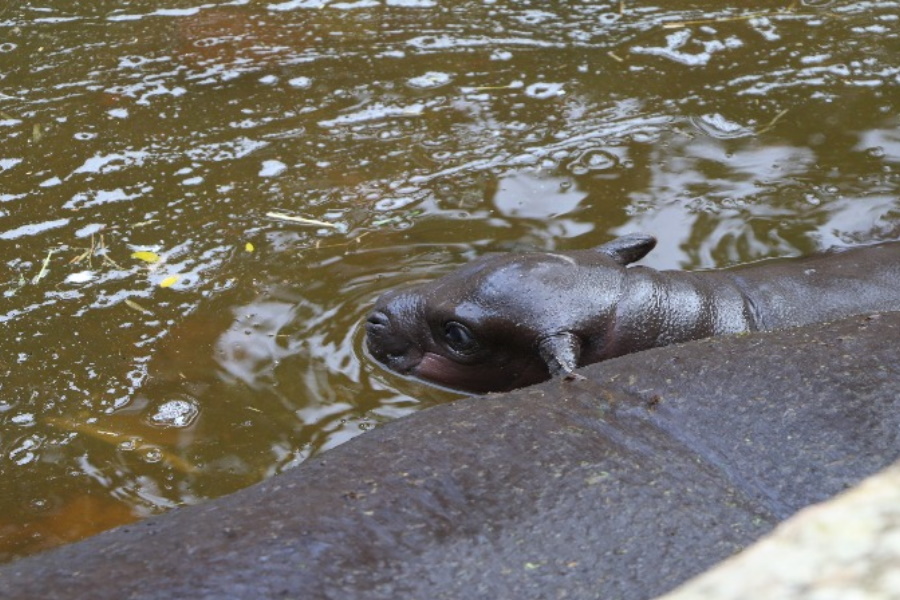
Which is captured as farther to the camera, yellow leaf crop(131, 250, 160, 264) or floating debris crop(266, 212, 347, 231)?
floating debris crop(266, 212, 347, 231)

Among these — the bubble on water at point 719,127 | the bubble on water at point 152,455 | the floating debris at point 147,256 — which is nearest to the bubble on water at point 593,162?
the bubble on water at point 719,127

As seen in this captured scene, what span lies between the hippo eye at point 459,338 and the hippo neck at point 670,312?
1.95 ft

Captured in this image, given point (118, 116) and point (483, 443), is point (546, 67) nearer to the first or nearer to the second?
point (118, 116)

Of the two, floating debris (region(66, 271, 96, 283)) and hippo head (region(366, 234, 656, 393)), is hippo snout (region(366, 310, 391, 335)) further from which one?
floating debris (region(66, 271, 96, 283))

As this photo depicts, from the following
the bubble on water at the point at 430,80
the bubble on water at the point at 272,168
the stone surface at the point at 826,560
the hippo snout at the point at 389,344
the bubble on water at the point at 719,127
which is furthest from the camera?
the bubble on water at the point at 430,80

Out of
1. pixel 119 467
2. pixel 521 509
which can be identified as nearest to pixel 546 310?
pixel 119 467

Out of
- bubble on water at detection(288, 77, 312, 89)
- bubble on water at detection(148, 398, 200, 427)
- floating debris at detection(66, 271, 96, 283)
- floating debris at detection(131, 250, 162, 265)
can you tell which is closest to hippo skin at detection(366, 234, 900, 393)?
bubble on water at detection(148, 398, 200, 427)

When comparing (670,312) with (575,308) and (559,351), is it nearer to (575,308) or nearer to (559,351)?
(575,308)

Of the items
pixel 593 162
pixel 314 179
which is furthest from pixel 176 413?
pixel 593 162

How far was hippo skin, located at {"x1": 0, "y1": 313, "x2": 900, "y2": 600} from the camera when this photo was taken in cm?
257

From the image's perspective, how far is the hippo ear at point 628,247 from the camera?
215 inches

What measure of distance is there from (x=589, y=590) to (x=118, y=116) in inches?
212

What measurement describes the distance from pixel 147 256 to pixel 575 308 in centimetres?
227

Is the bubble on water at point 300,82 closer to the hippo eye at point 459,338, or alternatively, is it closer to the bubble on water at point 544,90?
the bubble on water at point 544,90
